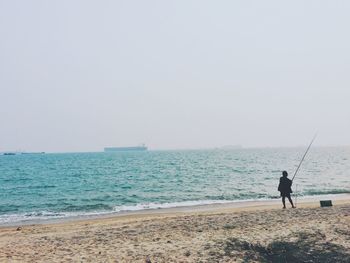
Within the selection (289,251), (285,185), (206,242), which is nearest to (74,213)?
(285,185)

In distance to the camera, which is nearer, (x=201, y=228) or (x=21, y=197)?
(x=201, y=228)

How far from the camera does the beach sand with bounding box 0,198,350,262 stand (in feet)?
33.6

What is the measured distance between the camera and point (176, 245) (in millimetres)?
11398

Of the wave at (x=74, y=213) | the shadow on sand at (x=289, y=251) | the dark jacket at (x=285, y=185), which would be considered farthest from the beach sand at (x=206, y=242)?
the wave at (x=74, y=213)

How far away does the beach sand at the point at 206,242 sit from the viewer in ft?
33.6

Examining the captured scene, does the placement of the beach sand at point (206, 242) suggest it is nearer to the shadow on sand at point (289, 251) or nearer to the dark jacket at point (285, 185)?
the shadow on sand at point (289, 251)

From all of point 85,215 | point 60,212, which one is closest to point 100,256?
point 85,215

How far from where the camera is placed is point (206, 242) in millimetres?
11484

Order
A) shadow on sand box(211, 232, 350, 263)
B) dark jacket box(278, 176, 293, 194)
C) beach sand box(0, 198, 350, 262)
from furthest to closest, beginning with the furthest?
dark jacket box(278, 176, 293, 194)
beach sand box(0, 198, 350, 262)
shadow on sand box(211, 232, 350, 263)

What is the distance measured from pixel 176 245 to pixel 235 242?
1.73 m

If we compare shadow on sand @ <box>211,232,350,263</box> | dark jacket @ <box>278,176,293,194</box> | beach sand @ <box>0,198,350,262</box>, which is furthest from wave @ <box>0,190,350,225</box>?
shadow on sand @ <box>211,232,350,263</box>

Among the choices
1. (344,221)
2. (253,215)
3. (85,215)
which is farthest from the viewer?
(85,215)

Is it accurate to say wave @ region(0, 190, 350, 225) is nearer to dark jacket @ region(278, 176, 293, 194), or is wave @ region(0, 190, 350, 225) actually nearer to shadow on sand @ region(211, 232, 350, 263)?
dark jacket @ region(278, 176, 293, 194)

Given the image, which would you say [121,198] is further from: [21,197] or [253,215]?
A: [253,215]
